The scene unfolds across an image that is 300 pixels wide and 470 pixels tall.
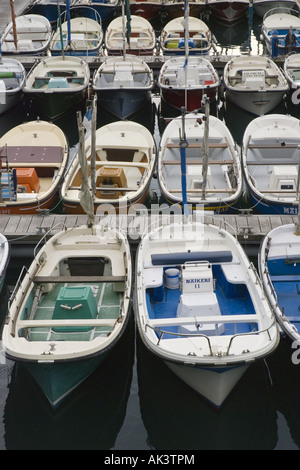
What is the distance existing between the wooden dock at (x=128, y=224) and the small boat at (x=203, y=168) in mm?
771

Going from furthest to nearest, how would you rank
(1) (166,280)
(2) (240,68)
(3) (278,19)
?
(3) (278,19), (2) (240,68), (1) (166,280)

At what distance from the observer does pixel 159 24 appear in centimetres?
4009

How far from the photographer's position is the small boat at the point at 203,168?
1655cm

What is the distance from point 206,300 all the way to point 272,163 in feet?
26.5

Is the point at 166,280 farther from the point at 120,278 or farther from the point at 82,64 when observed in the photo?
the point at 82,64

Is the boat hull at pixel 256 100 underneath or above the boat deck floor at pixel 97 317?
underneath

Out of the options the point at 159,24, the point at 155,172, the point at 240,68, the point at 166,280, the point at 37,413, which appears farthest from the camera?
the point at 159,24

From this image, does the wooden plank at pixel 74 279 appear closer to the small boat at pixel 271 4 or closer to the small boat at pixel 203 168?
the small boat at pixel 203 168

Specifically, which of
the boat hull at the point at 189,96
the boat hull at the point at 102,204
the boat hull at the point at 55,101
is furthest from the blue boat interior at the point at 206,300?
the boat hull at the point at 55,101

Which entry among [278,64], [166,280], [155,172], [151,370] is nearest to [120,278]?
[166,280]

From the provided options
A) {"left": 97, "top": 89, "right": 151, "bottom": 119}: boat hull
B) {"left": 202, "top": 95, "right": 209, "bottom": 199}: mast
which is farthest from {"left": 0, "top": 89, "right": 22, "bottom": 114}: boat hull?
{"left": 202, "top": 95, "right": 209, "bottom": 199}: mast

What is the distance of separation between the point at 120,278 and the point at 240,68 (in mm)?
17322

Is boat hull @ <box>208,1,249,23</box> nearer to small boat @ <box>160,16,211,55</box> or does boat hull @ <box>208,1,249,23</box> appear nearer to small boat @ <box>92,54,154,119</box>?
small boat @ <box>160,16,211,55</box>

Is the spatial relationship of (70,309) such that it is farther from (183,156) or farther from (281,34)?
(281,34)
